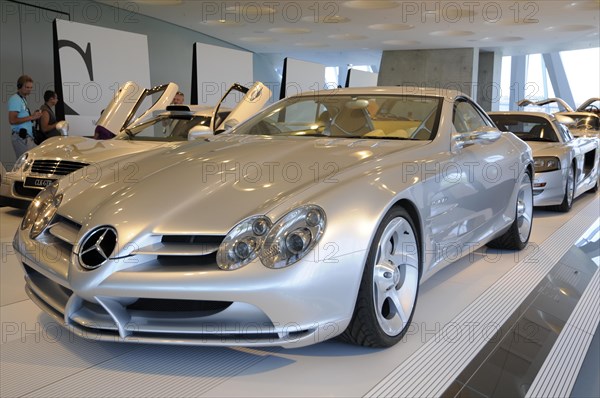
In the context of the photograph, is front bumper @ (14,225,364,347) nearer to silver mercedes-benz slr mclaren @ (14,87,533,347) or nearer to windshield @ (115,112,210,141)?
silver mercedes-benz slr mclaren @ (14,87,533,347)

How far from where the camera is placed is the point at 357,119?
3.24 meters

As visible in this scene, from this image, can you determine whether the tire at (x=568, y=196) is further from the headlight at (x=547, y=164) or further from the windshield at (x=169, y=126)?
the windshield at (x=169, y=126)

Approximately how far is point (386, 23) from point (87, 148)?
13002 millimetres

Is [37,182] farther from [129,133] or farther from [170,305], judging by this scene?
[170,305]

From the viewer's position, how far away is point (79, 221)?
2250 mm

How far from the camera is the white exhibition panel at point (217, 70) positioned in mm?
10578

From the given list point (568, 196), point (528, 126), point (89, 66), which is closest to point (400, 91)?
point (568, 196)

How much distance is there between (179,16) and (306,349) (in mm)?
15663

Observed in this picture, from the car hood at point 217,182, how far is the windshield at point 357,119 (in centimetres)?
20

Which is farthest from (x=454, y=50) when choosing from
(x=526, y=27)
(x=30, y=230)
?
(x=30, y=230)

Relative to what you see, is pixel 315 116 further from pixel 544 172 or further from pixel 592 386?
pixel 544 172

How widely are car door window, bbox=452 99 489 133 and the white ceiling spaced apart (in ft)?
33.4

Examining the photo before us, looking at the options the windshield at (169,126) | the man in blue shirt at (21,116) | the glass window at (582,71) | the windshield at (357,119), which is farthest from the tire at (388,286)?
the glass window at (582,71)

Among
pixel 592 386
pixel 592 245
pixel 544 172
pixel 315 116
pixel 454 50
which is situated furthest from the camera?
pixel 454 50
